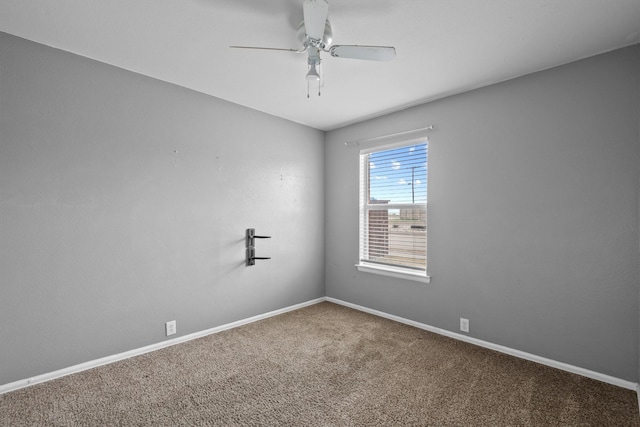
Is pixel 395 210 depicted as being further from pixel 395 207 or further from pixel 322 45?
pixel 322 45

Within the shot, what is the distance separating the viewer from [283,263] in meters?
3.78

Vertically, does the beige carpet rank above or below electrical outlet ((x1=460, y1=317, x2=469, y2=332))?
below

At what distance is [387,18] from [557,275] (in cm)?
235

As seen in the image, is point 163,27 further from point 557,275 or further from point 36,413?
point 557,275

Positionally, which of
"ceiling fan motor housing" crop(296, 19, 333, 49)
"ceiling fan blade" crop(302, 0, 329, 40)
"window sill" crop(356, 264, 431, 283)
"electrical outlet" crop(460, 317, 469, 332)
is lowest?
"electrical outlet" crop(460, 317, 469, 332)

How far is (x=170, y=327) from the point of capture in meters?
2.80

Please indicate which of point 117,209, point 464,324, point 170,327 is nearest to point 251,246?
point 170,327

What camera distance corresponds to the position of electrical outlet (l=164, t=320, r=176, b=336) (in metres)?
2.78

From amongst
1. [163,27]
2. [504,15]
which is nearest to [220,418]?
[163,27]

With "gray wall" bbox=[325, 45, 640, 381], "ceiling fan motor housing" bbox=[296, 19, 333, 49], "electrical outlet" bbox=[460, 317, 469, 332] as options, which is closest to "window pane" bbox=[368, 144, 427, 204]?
"gray wall" bbox=[325, 45, 640, 381]

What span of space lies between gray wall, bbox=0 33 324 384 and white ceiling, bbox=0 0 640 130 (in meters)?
0.33

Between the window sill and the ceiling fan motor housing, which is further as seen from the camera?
the window sill

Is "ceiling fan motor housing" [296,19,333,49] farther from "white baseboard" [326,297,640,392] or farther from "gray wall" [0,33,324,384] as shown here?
"white baseboard" [326,297,640,392]

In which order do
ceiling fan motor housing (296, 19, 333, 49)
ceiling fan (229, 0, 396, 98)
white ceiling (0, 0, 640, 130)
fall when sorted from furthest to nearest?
ceiling fan motor housing (296, 19, 333, 49) → white ceiling (0, 0, 640, 130) → ceiling fan (229, 0, 396, 98)
